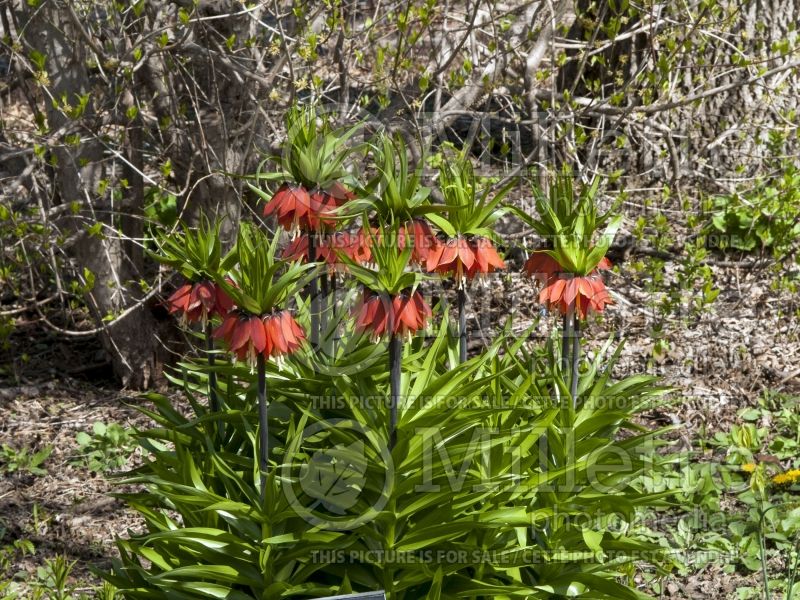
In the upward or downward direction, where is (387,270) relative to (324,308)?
upward

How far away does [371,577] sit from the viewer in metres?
2.62

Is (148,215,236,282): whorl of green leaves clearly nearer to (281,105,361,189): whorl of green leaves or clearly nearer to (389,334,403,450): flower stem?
(281,105,361,189): whorl of green leaves

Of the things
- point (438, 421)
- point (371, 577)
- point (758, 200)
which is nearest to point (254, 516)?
point (371, 577)

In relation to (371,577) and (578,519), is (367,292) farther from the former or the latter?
(578,519)

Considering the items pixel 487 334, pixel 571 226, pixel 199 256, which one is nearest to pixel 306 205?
pixel 199 256

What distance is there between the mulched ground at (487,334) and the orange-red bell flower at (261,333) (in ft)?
6.58

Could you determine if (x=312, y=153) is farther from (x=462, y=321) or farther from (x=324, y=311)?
(x=462, y=321)

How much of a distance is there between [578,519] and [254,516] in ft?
3.07

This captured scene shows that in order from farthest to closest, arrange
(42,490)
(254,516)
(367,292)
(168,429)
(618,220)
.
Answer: (42,490) → (168,429) → (618,220) → (254,516) → (367,292)

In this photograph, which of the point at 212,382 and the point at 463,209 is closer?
the point at 463,209

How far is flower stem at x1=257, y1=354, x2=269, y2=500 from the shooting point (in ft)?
8.02

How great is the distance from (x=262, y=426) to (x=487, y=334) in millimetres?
3028

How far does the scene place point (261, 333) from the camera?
2289mm

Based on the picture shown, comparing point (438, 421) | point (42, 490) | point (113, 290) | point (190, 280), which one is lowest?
point (42, 490)
